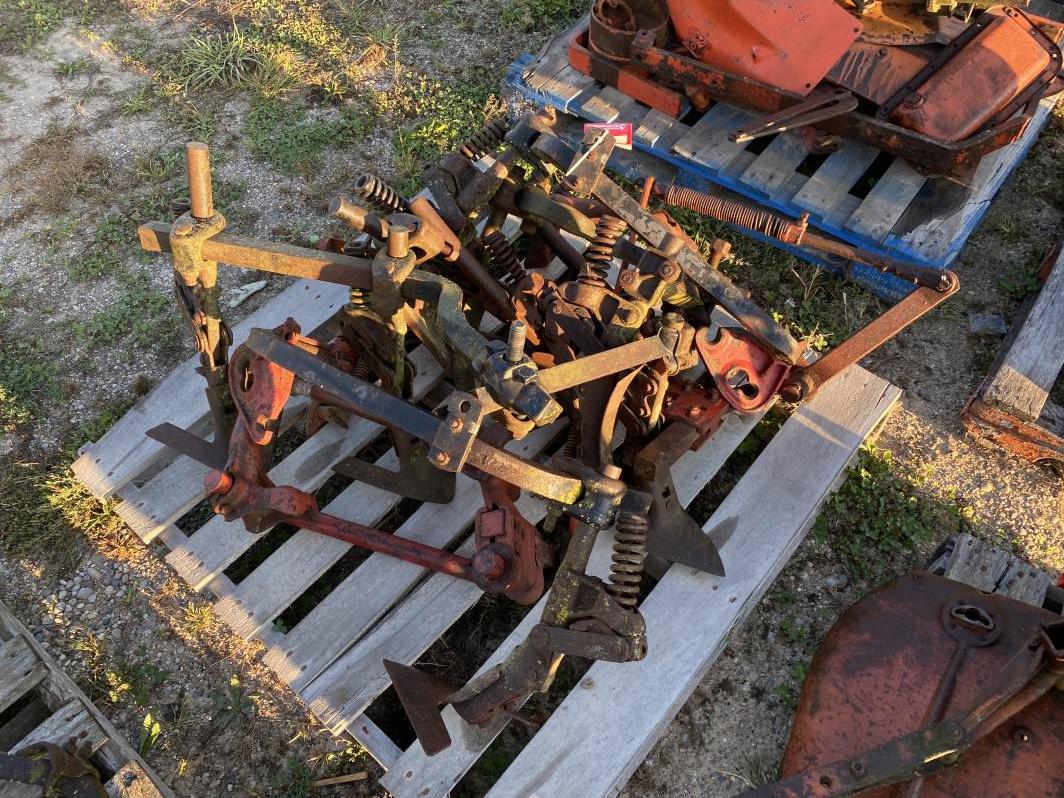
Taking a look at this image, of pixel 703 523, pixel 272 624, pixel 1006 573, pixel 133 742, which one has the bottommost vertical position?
pixel 133 742

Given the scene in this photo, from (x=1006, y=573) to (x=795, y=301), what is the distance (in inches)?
64.7

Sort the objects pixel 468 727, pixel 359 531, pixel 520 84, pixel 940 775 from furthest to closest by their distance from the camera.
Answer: pixel 520 84 → pixel 359 531 → pixel 468 727 → pixel 940 775

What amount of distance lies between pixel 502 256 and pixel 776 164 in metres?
1.66

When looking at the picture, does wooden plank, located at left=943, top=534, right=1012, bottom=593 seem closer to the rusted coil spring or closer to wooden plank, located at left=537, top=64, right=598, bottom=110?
the rusted coil spring

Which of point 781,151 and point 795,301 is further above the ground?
point 781,151

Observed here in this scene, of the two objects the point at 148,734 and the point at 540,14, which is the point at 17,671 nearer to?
the point at 148,734

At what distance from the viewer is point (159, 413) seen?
3.46 meters

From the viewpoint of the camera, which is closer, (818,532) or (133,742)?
(133,742)

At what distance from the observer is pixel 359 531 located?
298 centimetres

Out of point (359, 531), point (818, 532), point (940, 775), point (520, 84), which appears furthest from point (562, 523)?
point (520, 84)

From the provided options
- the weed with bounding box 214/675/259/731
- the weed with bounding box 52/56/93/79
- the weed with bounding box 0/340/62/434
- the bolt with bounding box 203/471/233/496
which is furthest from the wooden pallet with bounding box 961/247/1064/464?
the weed with bounding box 52/56/93/79

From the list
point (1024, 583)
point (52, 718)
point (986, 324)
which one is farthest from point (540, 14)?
point (52, 718)

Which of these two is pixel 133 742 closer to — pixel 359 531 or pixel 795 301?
pixel 359 531

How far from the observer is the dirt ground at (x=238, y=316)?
121 inches
